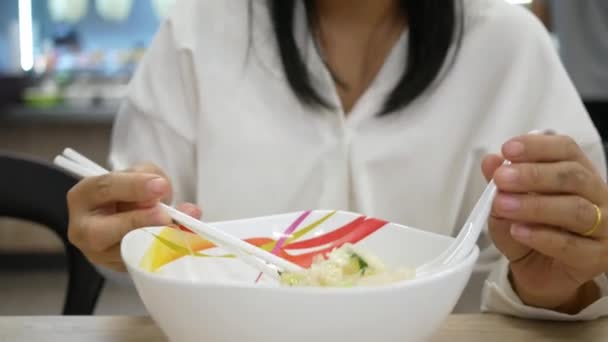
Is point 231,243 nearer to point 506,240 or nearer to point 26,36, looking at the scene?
point 506,240

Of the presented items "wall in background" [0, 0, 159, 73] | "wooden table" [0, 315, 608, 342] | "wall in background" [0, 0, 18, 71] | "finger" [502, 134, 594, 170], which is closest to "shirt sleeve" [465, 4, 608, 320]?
"wooden table" [0, 315, 608, 342]

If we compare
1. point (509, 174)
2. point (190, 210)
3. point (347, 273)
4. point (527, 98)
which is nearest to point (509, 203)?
point (509, 174)

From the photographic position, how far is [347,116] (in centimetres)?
100

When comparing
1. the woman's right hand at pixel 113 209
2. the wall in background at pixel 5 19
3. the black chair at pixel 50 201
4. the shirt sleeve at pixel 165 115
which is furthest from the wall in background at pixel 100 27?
the woman's right hand at pixel 113 209

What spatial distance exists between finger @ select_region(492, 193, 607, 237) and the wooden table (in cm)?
12

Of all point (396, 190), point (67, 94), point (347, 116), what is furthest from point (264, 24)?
point (67, 94)

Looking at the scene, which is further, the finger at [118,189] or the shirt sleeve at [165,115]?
the shirt sleeve at [165,115]

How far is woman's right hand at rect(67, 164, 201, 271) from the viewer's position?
632 millimetres

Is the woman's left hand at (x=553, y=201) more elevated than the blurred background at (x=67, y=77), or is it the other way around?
the woman's left hand at (x=553, y=201)

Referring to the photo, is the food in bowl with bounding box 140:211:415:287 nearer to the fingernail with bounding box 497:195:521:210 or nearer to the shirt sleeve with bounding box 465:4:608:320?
the fingernail with bounding box 497:195:521:210

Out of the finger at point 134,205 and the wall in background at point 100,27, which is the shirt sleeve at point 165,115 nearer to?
the finger at point 134,205

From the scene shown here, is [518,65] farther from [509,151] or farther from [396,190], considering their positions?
[509,151]

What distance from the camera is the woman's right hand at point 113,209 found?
0.63m

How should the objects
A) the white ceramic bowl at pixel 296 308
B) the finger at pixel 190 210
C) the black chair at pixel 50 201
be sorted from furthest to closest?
the black chair at pixel 50 201 → the finger at pixel 190 210 → the white ceramic bowl at pixel 296 308
